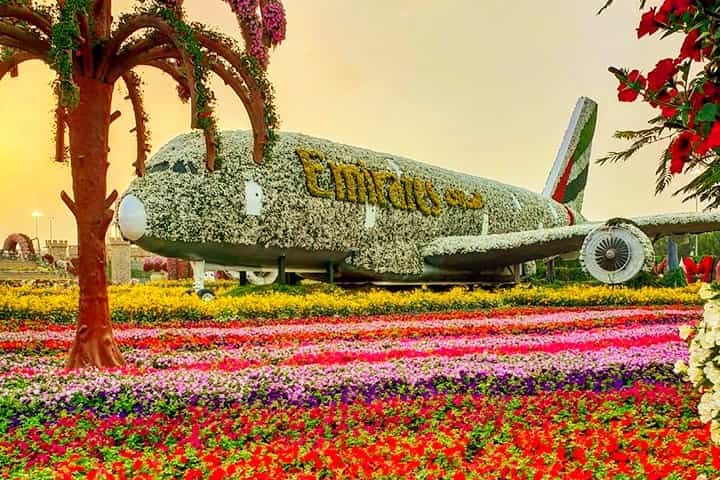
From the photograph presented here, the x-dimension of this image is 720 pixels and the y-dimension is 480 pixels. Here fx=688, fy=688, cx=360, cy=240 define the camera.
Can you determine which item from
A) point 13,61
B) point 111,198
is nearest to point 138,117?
point 13,61

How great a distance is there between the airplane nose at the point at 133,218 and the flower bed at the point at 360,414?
15.5 feet

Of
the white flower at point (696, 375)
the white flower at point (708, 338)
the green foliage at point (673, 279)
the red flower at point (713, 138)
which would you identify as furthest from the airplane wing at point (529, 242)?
the red flower at point (713, 138)

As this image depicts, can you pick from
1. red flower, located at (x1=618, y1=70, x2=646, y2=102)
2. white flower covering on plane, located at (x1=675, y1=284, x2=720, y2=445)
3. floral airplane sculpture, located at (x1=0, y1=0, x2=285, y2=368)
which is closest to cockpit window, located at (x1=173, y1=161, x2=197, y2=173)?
floral airplane sculpture, located at (x1=0, y1=0, x2=285, y2=368)

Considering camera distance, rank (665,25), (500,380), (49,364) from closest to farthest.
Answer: (665,25), (500,380), (49,364)

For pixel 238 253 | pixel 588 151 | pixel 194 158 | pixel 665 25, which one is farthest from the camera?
pixel 588 151

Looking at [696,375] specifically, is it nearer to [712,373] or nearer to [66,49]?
[712,373]

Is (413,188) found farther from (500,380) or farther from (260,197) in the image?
(500,380)

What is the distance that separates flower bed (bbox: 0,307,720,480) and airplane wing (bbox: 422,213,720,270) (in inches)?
379

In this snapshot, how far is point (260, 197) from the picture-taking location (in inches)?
582

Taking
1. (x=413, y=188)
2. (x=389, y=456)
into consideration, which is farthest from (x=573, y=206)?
(x=389, y=456)

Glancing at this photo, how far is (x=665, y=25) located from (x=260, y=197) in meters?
12.7

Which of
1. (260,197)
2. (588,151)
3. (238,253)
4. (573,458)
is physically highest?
(588,151)

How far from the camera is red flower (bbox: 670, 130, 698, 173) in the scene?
8.45 feet

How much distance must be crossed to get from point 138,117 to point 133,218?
4562 millimetres
